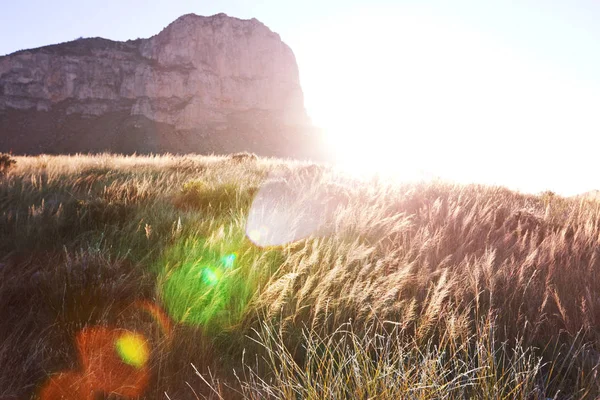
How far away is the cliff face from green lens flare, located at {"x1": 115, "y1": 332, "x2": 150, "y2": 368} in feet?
265

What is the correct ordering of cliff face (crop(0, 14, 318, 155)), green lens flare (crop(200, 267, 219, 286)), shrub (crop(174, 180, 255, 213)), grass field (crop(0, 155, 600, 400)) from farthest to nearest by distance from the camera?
cliff face (crop(0, 14, 318, 155))
shrub (crop(174, 180, 255, 213))
green lens flare (crop(200, 267, 219, 286))
grass field (crop(0, 155, 600, 400))

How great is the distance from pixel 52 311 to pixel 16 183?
4.83 metres

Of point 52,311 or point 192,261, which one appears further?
point 192,261

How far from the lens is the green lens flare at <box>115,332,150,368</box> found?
4.74ft

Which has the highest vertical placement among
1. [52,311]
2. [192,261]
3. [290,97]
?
[290,97]

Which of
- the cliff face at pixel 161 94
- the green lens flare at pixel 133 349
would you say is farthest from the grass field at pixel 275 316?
the cliff face at pixel 161 94

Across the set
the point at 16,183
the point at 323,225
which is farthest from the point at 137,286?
the point at 16,183

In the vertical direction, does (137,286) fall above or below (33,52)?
below

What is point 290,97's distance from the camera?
107 m

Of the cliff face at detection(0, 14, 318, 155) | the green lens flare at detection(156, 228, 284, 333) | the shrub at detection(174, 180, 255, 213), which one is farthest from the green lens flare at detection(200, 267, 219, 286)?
the cliff face at detection(0, 14, 318, 155)

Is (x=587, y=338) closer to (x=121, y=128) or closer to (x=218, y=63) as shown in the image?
(x=121, y=128)

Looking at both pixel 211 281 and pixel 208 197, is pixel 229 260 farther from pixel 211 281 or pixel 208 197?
pixel 208 197

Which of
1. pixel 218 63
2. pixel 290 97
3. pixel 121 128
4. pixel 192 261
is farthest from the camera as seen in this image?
pixel 290 97

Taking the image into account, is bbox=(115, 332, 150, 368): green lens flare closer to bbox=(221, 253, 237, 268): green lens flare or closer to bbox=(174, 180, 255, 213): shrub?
bbox=(221, 253, 237, 268): green lens flare
